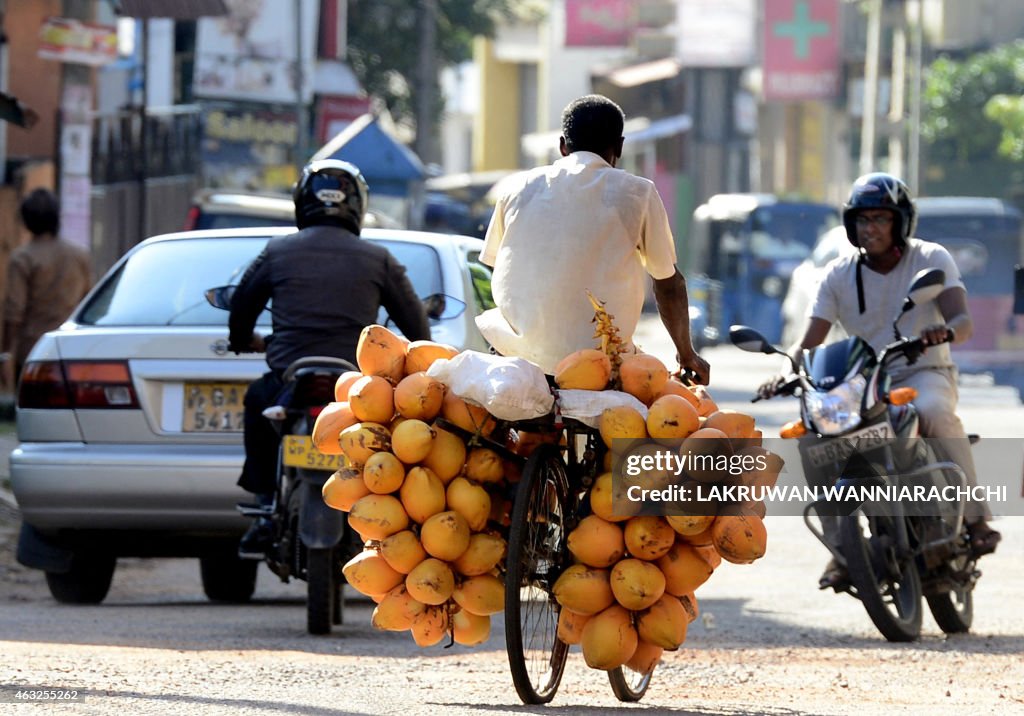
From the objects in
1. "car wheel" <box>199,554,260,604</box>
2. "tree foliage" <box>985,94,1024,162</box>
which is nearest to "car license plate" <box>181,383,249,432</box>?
"car wheel" <box>199,554,260,604</box>

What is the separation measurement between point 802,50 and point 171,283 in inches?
1399

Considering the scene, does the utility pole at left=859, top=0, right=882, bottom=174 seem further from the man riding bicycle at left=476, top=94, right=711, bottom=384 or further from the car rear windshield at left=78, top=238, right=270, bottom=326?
the man riding bicycle at left=476, top=94, right=711, bottom=384

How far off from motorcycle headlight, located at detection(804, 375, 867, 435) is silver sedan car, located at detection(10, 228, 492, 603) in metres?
1.44

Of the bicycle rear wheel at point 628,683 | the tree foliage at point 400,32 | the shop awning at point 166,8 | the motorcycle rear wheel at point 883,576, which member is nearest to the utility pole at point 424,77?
the tree foliage at point 400,32

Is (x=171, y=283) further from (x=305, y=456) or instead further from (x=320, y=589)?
(x=320, y=589)

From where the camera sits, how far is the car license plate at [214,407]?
8.30 metres

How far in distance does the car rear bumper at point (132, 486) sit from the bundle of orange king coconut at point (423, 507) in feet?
8.16

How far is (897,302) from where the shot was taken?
319 inches

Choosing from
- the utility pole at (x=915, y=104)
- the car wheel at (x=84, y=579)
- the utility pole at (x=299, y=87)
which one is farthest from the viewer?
the utility pole at (x=915, y=104)

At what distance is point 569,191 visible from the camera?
19.6 feet

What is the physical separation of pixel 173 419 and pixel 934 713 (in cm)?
353

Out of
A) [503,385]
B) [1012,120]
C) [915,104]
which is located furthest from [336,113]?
[503,385]

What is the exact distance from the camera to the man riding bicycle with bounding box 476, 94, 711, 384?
595 cm

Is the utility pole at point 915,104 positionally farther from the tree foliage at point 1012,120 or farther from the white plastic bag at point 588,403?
the white plastic bag at point 588,403
